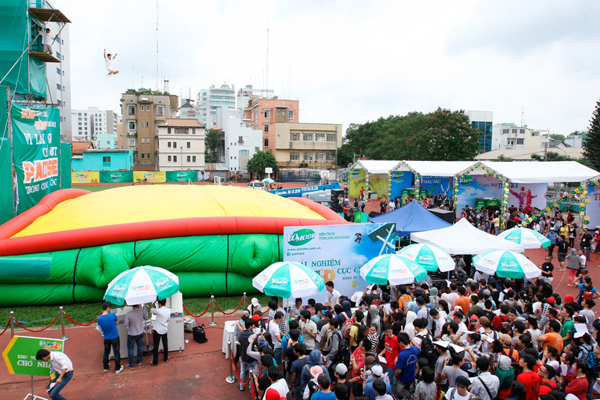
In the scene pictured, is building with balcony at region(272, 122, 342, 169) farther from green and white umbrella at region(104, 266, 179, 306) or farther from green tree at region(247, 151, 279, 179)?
green and white umbrella at region(104, 266, 179, 306)

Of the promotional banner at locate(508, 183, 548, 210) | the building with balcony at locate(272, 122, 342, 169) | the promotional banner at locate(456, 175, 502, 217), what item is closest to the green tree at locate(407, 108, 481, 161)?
the promotional banner at locate(456, 175, 502, 217)

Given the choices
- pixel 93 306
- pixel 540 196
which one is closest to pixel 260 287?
pixel 93 306

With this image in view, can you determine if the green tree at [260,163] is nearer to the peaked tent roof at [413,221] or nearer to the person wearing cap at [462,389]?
the peaked tent roof at [413,221]

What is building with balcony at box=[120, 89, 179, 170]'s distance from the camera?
203 feet

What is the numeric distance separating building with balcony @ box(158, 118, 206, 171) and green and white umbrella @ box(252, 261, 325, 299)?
50756mm

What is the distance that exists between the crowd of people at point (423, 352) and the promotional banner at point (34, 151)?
9.43 meters

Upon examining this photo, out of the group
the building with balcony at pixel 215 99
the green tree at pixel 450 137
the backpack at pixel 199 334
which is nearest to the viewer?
the backpack at pixel 199 334

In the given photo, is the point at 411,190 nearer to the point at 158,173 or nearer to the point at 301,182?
the point at 301,182

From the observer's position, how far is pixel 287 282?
8.05 meters

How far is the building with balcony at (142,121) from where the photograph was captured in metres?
61.8

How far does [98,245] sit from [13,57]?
7234 mm

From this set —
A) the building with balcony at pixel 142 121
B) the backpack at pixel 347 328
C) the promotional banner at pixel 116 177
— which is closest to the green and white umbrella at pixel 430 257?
the backpack at pixel 347 328

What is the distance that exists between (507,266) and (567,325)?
2.64 metres

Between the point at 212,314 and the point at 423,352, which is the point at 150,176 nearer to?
the point at 212,314
